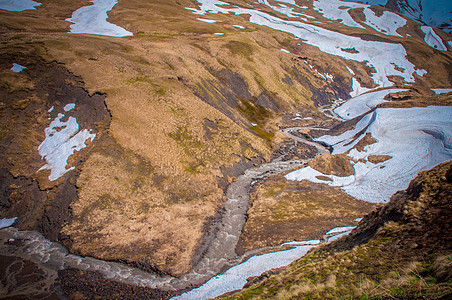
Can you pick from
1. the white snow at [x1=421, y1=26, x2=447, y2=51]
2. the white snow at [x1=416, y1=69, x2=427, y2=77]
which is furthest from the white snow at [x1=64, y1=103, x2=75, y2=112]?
the white snow at [x1=421, y1=26, x2=447, y2=51]

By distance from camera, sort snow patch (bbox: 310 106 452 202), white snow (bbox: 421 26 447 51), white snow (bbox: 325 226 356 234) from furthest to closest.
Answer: white snow (bbox: 421 26 447 51), snow patch (bbox: 310 106 452 202), white snow (bbox: 325 226 356 234)

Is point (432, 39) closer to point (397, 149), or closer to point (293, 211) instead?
point (397, 149)

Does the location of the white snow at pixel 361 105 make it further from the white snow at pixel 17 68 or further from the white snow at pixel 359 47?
the white snow at pixel 17 68

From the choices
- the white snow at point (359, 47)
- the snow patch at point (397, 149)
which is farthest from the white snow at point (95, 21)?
the snow patch at point (397, 149)

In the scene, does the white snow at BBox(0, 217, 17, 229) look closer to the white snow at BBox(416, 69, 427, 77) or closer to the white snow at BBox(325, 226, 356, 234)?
the white snow at BBox(325, 226, 356, 234)

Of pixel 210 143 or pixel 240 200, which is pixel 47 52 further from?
pixel 240 200
